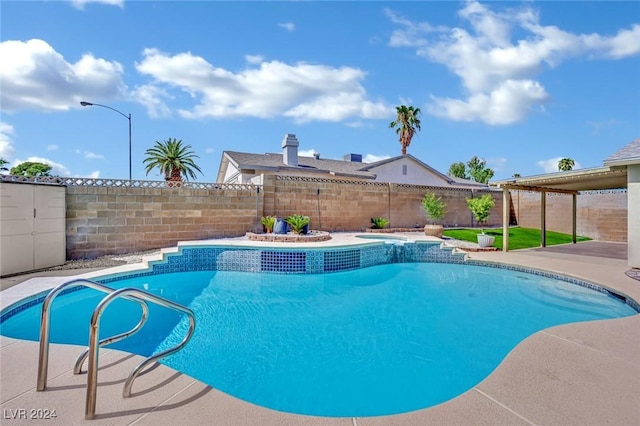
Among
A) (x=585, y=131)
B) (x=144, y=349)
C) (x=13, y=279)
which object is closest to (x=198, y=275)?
(x=13, y=279)

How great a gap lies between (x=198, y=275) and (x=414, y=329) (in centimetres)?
587

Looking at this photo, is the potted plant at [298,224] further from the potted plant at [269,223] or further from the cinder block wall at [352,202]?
the cinder block wall at [352,202]

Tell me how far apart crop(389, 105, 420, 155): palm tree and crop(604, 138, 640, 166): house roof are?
68.5ft

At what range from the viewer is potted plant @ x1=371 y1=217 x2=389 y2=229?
14656 mm

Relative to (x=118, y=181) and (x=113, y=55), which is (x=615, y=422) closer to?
(x=118, y=181)

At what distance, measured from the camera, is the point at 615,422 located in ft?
6.72

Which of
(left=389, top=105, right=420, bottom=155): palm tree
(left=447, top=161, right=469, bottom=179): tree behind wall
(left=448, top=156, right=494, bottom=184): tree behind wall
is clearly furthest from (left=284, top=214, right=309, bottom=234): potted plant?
(left=447, top=161, right=469, bottom=179): tree behind wall

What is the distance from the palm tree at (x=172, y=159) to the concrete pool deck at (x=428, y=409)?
92.7 ft

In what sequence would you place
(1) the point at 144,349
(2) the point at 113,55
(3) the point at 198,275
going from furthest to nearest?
(2) the point at 113,55, (3) the point at 198,275, (1) the point at 144,349

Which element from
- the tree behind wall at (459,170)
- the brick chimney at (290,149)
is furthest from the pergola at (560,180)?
the tree behind wall at (459,170)

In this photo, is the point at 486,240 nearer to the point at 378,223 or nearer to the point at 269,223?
the point at 378,223

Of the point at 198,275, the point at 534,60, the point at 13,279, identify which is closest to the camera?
the point at 13,279

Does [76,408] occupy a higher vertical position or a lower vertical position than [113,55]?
lower

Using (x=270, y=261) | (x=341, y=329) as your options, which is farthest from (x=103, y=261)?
(x=341, y=329)
